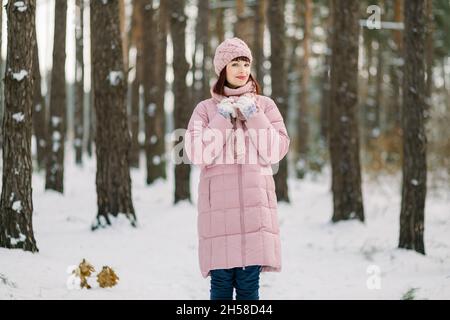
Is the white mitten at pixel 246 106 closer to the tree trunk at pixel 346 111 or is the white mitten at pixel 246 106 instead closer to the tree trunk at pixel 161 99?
the tree trunk at pixel 346 111

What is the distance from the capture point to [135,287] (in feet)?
19.7

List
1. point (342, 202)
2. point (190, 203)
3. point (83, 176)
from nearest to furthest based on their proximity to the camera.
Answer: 1. point (342, 202)
2. point (190, 203)
3. point (83, 176)

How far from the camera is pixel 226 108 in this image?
13.2 feet

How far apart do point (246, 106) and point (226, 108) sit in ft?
0.45

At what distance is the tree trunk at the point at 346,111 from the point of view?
34.3 ft

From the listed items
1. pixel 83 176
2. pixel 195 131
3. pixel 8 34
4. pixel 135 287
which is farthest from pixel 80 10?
pixel 195 131

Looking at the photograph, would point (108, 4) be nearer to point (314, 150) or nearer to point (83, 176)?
point (83, 176)

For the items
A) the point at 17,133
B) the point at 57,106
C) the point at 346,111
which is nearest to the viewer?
the point at 17,133

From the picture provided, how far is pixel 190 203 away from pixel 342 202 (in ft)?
10.6

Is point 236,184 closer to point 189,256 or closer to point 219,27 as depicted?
point 189,256

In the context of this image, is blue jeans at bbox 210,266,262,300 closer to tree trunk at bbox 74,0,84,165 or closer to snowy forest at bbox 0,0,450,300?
snowy forest at bbox 0,0,450,300

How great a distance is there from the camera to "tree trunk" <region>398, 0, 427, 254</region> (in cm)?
795

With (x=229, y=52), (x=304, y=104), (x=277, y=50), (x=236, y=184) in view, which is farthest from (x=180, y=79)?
(x=304, y=104)

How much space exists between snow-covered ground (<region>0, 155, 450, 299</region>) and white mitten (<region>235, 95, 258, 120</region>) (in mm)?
2517
